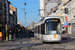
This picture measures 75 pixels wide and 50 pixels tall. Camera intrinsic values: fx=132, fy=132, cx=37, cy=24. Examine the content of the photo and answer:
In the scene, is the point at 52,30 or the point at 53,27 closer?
the point at 52,30

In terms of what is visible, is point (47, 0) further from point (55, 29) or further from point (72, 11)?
point (55, 29)

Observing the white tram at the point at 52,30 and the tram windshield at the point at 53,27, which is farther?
the tram windshield at the point at 53,27

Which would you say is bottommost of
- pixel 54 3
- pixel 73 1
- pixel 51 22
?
pixel 51 22

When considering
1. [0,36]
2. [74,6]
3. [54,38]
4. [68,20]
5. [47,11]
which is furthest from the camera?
[47,11]

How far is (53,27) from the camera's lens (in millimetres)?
15062

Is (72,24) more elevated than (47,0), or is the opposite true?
(47,0)

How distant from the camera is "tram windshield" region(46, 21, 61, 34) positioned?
1494 cm

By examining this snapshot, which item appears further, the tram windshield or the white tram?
the tram windshield

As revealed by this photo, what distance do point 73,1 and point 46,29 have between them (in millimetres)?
30402

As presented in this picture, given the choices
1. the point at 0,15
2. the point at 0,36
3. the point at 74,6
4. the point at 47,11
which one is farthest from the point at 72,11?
the point at 47,11

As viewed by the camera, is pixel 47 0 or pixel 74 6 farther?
pixel 47 0

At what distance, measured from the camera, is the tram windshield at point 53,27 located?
14.9 metres

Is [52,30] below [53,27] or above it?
below

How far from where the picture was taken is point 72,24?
1742 inches
